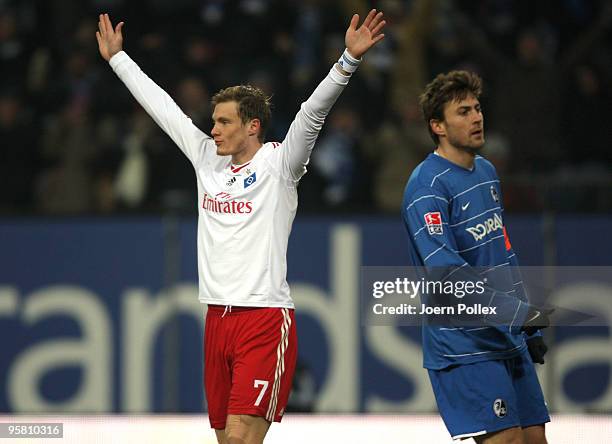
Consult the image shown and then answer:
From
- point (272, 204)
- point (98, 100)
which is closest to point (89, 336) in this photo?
point (98, 100)

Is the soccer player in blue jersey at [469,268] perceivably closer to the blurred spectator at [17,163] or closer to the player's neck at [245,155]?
the player's neck at [245,155]

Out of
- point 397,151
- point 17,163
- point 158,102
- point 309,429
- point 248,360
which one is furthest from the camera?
point 17,163

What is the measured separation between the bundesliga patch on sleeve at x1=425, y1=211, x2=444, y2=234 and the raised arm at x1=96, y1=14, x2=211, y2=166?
1333 millimetres

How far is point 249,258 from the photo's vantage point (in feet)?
18.8

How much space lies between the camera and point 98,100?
37.8 feet

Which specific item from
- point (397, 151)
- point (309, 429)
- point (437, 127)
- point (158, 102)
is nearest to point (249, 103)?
point (158, 102)

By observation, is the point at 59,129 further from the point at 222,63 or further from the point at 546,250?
the point at 546,250

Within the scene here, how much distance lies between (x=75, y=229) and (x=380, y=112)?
3208 millimetres

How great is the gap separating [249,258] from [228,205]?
28 centimetres

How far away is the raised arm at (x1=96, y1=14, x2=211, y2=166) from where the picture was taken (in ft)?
20.1

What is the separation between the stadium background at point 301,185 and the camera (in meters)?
9.20

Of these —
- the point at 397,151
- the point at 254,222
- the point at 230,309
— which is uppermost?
the point at 397,151

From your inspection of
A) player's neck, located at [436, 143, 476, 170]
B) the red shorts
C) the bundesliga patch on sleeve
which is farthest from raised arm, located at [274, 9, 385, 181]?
the red shorts

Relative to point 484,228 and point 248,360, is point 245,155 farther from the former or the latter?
point 484,228
